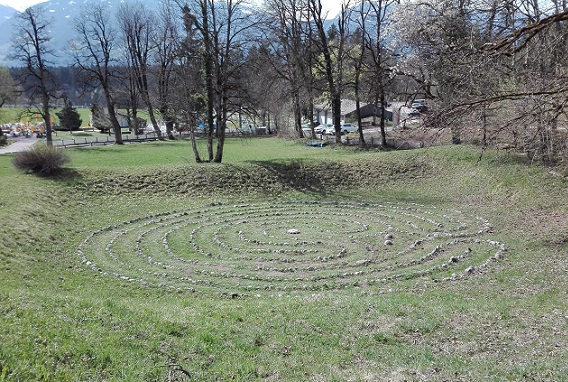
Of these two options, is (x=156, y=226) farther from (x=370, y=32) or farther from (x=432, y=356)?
(x=370, y=32)

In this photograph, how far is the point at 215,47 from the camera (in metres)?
26.6

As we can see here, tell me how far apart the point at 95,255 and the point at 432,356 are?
1058 cm

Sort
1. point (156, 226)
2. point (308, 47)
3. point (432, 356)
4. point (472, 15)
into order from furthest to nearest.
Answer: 1. point (308, 47)
2. point (156, 226)
3. point (472, 15)
4. point (432, 356)

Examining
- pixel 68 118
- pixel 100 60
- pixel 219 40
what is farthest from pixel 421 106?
pixel 68 118

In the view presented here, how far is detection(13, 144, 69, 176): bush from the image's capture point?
22.2 meters

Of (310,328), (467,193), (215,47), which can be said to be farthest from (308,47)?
(310,328)

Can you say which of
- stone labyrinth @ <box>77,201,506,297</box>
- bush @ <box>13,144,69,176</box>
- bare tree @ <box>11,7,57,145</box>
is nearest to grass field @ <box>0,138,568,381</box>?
stone labyrinth @ <box>77,201,506,297</box>

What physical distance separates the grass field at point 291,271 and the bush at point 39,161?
53cm

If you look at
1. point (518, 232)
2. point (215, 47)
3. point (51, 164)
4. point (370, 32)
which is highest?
point (370, 32)

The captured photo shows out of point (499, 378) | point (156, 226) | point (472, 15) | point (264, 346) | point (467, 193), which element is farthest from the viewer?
point (467, 193)

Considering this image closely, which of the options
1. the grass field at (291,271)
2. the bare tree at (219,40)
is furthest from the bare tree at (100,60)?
the grass field at (291,271)

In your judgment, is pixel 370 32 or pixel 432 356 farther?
pixel 370 32

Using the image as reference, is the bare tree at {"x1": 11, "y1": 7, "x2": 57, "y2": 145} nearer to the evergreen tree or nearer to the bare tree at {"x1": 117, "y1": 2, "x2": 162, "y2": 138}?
the bare tree at {"x1": 117, "y1": 2, "x2": 162, "y2": 138}

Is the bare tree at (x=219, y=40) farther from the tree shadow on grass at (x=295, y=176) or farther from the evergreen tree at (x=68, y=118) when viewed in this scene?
the evergreen tree at (x=68, y=118)
